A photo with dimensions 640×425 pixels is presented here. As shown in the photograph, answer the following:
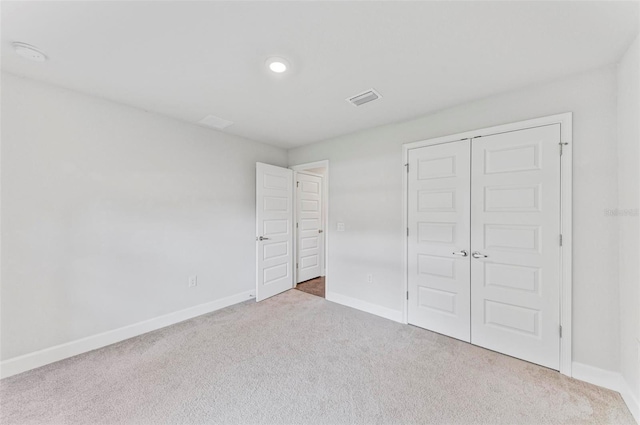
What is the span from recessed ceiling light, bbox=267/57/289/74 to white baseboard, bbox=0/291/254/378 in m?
2.87

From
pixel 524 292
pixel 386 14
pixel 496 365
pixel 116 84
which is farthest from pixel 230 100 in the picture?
pixel 496 365

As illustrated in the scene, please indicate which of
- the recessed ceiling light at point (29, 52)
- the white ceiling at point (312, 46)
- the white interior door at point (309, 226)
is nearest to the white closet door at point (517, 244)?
the white ceiling at point (312, 46)

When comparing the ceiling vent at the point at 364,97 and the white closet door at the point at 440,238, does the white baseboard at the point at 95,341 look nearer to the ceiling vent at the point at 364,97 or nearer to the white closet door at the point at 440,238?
the white closet door at the point at 440,238

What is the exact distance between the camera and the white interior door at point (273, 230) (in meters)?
3.67

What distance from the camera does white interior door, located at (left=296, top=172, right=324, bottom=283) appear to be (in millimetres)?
4559

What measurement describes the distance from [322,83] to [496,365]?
2.85 m

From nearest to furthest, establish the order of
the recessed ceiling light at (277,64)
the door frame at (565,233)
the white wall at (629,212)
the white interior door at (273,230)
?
the white wall at (629,212) < the recessed ceiling light at (277,64) < the door frame at (565,233) < the white interior door at (273,230)

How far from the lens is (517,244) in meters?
2.22

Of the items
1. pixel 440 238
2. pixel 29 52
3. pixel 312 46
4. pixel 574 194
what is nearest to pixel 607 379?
pixel 574 194

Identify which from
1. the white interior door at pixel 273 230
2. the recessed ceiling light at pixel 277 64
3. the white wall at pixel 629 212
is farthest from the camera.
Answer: the white interior door at pixel 273 230

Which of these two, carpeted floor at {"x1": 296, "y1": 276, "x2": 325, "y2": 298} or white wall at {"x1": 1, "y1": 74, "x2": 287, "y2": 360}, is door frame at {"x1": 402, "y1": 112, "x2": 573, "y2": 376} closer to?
carpeted floor at {"x1": 296, "y1": 276, "x2": 325, "y2": 298}

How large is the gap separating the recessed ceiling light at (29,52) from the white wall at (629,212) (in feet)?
12.9

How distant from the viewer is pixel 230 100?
2.49 metres

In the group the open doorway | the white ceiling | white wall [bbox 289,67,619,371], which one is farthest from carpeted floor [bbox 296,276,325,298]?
the white ceiling
